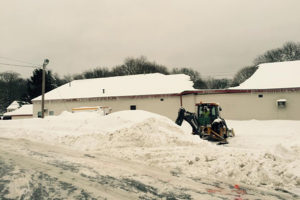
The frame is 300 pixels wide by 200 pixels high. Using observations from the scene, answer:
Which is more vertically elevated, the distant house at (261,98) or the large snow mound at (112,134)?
the distant house at (261,98)

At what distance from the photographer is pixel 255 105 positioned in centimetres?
2195

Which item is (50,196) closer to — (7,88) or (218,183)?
(218,183)

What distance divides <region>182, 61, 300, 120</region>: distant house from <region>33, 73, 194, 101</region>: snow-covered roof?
118 inches

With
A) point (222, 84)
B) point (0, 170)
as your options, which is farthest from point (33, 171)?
point (222, 84)

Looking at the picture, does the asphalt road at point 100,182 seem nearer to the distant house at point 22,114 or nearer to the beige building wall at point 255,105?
the beige building wall at point 255,105

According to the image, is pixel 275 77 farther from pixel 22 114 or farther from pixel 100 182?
pixel 22 114

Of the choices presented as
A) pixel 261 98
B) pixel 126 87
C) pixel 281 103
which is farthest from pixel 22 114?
pixel 281 103

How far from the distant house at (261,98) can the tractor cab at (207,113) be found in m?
8.53

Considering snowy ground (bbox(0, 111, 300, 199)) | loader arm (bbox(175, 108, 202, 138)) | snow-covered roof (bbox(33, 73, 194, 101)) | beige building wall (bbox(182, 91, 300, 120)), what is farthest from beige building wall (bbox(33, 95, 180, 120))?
snowy ground (bbox(0, 111, 300, 199))

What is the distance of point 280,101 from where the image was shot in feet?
69.3

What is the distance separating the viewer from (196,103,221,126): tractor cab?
47.6 feet

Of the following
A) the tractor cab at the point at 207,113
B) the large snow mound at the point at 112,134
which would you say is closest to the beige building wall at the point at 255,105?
the tractor cab at the point at 207,113

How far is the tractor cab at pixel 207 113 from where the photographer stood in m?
14.5

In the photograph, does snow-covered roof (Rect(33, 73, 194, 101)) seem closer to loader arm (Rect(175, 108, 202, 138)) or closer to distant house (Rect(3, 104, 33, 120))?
loader arm (Rect(175, 108, 202, 138))
